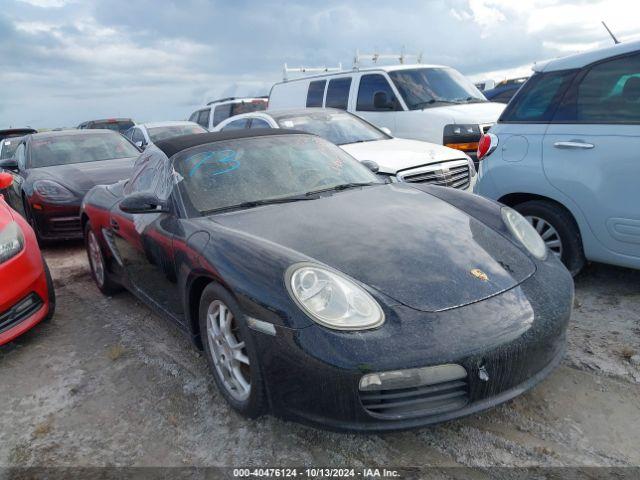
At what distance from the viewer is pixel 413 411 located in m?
2.15

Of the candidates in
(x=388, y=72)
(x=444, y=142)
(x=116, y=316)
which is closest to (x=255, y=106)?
(x=388, y=72)

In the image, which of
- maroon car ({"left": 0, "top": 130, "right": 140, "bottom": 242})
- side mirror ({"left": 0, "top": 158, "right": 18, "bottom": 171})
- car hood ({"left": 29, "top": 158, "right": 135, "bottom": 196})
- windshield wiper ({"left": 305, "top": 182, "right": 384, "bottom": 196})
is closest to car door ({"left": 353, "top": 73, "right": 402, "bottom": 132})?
maroon car ({"left": 0, "top": 130, "right": 140, "bottom": 242})

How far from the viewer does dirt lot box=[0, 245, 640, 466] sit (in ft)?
7.70

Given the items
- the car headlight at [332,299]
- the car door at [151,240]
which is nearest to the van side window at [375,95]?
the car door at [151,240]

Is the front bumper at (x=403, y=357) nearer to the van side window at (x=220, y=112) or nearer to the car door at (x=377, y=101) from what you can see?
the car door at (x=377, y=101)

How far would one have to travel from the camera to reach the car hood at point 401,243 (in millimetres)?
2369

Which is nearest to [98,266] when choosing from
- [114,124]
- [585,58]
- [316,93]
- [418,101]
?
[585,58]

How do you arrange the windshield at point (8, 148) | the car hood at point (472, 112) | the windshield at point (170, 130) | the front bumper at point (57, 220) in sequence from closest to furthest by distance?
the front bumper at point (57, 220) → the car hood at point (472, 112) → the windshield at point (8, 148) → the windshield at point (170, 130)

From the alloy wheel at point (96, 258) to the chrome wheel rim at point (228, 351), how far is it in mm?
2226

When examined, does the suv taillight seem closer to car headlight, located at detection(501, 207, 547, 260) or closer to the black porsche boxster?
the black porsche boxster

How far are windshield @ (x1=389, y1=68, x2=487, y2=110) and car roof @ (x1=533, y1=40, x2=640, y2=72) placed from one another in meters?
3.90

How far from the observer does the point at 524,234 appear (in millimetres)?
2984

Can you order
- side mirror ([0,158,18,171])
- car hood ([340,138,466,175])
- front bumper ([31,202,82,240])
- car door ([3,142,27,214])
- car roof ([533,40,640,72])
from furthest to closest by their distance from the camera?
side mirror ([0,158,18,171]) < car door ([3,142,27,214]) < front bumper ([31,202,82,240]) < car hood ([340,138,466,175]) < car roof ([533,40,640,72])

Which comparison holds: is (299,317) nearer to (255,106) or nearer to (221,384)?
(221,384)
